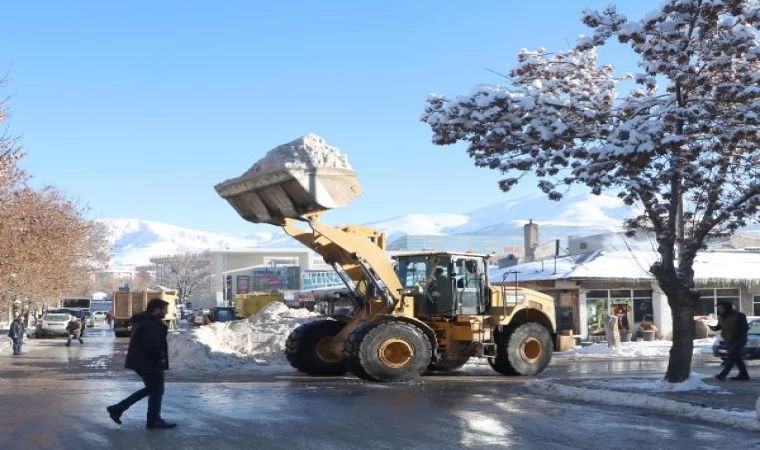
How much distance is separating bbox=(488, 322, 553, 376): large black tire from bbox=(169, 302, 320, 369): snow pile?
7.06 m

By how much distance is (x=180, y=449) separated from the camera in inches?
369

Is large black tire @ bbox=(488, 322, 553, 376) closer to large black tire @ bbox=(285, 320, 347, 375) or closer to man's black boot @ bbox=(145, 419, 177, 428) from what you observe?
large black tire @ bbox=(285, 320, 347, 375)

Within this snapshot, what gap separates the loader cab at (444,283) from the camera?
19.4 m

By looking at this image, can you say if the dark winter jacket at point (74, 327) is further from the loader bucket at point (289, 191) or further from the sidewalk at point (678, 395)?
the sidewalk at point (678, 395)

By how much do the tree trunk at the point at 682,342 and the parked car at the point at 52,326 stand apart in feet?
137

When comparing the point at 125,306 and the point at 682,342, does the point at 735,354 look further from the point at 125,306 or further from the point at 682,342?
the point at 125,306

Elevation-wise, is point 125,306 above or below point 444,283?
below

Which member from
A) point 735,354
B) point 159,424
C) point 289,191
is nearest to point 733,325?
point 735,354

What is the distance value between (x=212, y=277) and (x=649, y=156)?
113583 millimetres

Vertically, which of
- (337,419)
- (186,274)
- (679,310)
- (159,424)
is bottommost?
(337,419)

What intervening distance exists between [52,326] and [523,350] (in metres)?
37.4

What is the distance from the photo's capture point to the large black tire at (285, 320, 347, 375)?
20047 mm

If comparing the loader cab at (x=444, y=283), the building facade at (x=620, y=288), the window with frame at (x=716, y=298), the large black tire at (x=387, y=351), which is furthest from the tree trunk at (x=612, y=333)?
the large black tire at (x=387, y=351)

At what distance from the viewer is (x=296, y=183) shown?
1702cm
